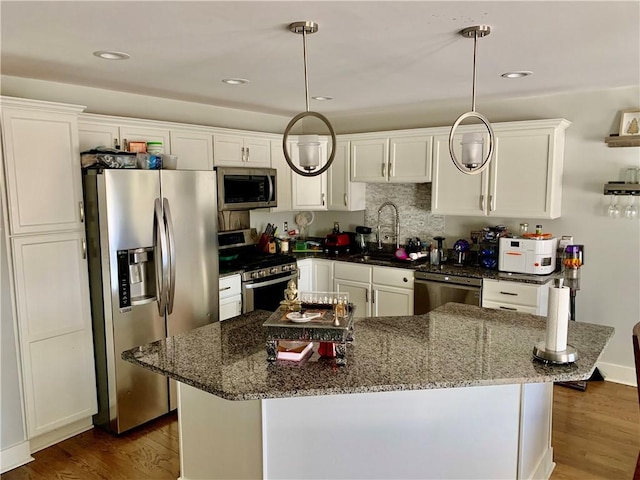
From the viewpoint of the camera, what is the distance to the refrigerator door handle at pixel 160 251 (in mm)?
3312

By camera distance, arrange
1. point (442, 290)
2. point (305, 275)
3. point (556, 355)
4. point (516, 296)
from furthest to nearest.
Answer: point (305, 275) → point (442, 290) → point (516, 296) → point (556, 355)

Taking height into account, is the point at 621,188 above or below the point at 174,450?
above

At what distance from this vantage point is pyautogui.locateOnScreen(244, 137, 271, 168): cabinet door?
458 centimetres

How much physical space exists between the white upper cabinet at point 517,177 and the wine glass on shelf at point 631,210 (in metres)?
0.49

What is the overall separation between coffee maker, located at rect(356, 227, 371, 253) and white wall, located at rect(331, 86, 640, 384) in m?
1.72

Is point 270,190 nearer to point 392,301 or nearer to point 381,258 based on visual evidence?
point 381,258

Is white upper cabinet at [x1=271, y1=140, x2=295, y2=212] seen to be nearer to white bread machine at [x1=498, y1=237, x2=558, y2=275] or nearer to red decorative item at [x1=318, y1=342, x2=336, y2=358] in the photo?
white bread machine at [x1=498, y1=237, x2=558, y2=275]

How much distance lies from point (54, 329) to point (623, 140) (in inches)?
Result: 169

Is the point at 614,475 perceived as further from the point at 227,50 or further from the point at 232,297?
the point at 227,50

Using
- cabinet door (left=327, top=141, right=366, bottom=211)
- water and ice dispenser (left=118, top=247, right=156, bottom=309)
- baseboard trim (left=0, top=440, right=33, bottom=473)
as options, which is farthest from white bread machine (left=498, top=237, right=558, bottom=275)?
baseboard trim (left=0, top=440, right=33, bottom=473)

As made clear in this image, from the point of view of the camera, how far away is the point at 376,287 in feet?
15.1

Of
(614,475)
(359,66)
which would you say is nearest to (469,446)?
(614,475)

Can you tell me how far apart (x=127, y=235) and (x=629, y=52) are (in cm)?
322

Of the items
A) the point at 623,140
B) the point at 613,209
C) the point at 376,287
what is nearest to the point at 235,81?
the point at 376,287
